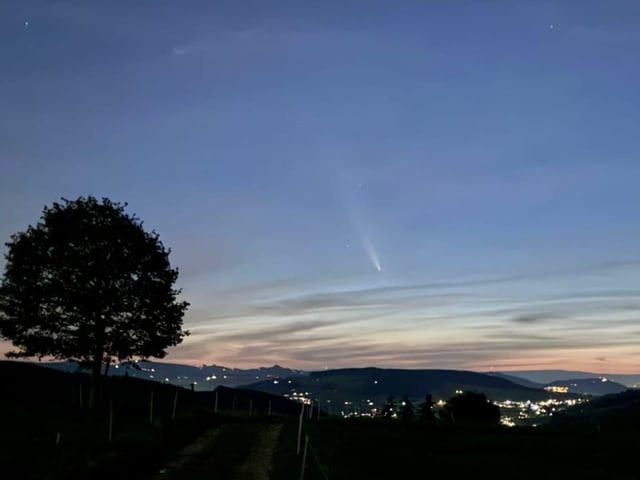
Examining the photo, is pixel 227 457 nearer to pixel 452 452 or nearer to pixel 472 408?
pixel 452 452

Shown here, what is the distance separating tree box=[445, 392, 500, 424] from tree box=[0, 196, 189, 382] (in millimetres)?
49804

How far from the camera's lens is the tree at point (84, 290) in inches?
2094

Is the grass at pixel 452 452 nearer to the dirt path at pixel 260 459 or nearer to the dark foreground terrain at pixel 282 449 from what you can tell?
the dark foreground terrain at pixel 282 449

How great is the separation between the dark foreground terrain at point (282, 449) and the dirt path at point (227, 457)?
0.05 metres

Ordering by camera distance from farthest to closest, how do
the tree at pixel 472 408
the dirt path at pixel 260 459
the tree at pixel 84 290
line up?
the tree at pixel 472 408 < the tree at pixel 84 290 < the dirt path at pixel 260 459

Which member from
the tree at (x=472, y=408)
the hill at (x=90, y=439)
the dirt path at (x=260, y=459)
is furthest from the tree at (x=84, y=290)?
the tree at (x=472, y=408)

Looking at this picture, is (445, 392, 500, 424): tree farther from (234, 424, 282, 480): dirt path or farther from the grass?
(234, 424, 282, 480): dirt path

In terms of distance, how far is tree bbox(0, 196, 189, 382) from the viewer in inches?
2094

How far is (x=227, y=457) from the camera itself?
33719 millimetres

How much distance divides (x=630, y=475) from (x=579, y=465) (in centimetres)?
372

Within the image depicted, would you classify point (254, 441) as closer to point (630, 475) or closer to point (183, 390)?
point (630, 475)

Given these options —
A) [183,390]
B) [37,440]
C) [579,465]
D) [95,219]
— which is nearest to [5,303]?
[95,219]

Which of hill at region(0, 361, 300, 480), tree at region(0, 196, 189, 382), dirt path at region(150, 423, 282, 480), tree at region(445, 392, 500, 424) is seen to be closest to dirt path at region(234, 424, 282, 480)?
dirt path at region(150, 423, 282, 480)

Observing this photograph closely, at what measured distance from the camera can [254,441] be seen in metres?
41.3
